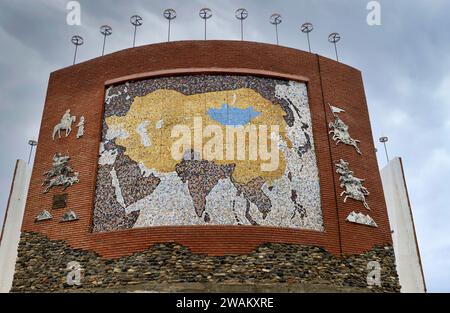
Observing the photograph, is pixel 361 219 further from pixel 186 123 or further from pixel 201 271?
pixel 186 123

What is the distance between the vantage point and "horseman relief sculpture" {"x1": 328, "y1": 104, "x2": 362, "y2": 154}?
13.6 metres

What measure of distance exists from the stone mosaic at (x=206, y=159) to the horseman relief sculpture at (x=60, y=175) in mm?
938

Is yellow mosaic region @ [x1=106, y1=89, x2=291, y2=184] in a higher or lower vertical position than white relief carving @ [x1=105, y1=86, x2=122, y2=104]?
lower

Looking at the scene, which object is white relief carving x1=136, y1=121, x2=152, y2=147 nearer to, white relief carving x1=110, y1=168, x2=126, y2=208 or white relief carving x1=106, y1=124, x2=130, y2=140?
white relief carving x1=106, y1=124, x2=130, y2=140

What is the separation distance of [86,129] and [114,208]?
114 inches

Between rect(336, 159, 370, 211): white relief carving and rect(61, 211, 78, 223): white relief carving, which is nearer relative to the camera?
rect(61, 211, 78, 223): white relief carving

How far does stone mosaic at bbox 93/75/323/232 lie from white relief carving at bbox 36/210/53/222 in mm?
1469

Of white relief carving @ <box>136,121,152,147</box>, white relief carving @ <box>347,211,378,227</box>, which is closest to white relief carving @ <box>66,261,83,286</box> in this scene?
white relief carving @ <box>136,121,152,147</box>

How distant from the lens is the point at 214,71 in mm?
13703

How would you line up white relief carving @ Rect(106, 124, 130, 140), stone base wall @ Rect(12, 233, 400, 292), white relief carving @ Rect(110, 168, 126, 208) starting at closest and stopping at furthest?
stone base wall @ Rect(12, 233, 400, 292)
white relief carving @ Rect(110, 168, 126, 208)
white relief carving @ Rect(106, 124, 130, 140)

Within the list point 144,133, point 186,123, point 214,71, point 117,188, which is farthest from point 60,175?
point 214,71

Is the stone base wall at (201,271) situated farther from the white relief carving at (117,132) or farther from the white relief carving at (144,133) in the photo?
the white relief carving at (117,132)

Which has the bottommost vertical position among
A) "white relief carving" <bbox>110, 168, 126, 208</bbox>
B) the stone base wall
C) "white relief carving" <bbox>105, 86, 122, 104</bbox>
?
the stone base wall

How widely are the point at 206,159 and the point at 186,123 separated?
126 centimetres
